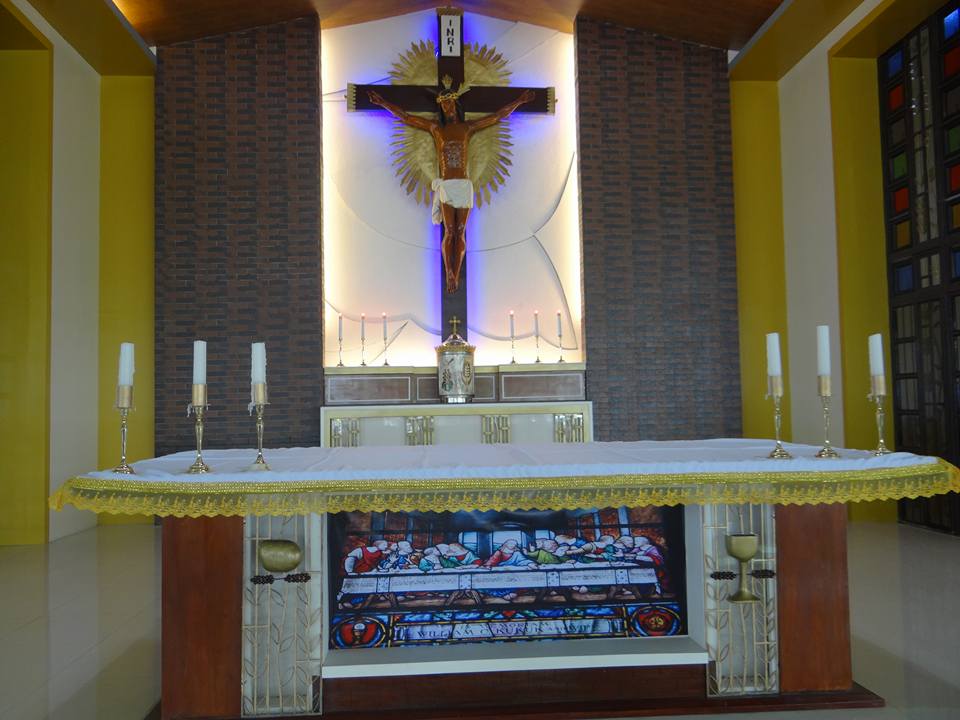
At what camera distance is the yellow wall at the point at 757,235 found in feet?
23.2

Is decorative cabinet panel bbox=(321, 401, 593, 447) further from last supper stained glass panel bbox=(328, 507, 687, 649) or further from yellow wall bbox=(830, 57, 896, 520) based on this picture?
last supper stained glass panel bbox=(328, 507, 687, 649)

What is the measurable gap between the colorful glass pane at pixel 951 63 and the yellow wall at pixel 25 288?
6.41 metres

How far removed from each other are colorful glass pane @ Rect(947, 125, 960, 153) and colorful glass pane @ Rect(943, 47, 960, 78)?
14.6 inches

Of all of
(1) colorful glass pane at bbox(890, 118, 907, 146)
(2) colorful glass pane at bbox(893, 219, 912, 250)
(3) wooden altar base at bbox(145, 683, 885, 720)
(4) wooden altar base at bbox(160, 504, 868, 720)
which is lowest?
(3) wooden altar base at bbox(145, 683, 885, 720)

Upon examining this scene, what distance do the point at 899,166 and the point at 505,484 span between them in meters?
5.19

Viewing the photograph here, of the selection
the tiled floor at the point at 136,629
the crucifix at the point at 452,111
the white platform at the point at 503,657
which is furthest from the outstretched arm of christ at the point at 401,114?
the white platform at the point at 503,657

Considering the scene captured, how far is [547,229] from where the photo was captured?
23.8 ft

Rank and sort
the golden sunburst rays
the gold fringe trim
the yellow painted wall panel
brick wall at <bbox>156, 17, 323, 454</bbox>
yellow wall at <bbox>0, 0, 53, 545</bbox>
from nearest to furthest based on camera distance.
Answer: the gold fringe trim, yellow wall at <bbox>0, 0, 53, 545</bbox>, the yellow painted wall panel, brick wall at <bbox>156, 17, 323, 454</bbox>, the golden sunburst rays

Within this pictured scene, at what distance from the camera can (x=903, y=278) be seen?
6.15 m

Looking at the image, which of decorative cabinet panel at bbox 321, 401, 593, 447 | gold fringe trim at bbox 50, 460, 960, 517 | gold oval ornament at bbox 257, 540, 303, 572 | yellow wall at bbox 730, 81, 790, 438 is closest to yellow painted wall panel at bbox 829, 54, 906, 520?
yellow wall at bbox 730, 81, 790, 438

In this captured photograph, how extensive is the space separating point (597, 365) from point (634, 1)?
9.93ft

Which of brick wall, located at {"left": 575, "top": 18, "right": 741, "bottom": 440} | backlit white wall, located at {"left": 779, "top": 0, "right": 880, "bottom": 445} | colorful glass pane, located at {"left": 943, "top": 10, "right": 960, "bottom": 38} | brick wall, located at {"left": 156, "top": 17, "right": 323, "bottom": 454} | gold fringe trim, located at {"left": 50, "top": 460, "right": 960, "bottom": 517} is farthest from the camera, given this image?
brick wall, located at {"left": 575, "top": 18, "right": 741, "bottom": 440}

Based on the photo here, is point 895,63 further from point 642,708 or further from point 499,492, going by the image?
point 642,708

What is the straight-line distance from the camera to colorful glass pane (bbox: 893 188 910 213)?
6067 millimetres
